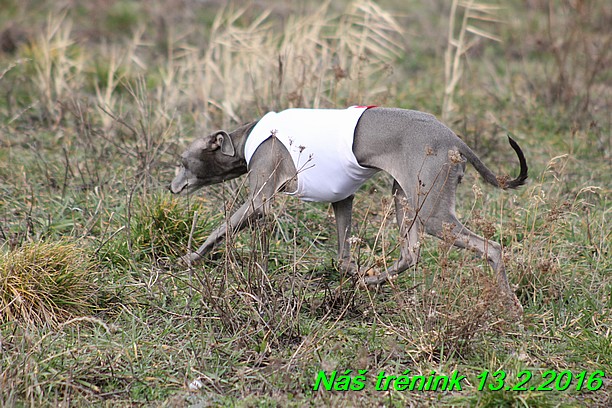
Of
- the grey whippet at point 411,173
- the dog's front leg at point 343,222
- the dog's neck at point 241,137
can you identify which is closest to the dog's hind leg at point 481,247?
the grey whippet at point 411,173

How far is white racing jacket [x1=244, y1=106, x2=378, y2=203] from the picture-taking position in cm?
438

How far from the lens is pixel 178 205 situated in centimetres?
503

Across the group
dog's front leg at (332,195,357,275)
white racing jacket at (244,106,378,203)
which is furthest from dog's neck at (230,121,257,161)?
dog's front leg at (332,195,357,275)

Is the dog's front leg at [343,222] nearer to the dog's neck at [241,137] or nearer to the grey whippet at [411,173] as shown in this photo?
the grey whippet at [411,173]

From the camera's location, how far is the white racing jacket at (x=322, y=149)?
438cm

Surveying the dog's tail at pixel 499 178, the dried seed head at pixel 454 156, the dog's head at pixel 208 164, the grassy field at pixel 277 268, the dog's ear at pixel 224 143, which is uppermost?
the dried seed head at pixel 454 156

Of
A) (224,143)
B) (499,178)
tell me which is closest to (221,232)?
(224,143)

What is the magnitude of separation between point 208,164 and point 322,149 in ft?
3.14

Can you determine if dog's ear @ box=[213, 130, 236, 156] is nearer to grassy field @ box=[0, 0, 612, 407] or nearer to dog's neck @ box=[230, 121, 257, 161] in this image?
dog's neck @ box=[230, 121, 257, 161]

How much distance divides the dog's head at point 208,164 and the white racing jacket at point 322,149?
0.37 m

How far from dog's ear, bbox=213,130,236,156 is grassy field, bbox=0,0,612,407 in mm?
450

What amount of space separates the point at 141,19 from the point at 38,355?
7.92 metres

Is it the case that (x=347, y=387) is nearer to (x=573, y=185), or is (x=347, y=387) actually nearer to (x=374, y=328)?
(x=374, y=328)

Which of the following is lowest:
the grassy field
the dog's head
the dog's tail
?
the grassy field
